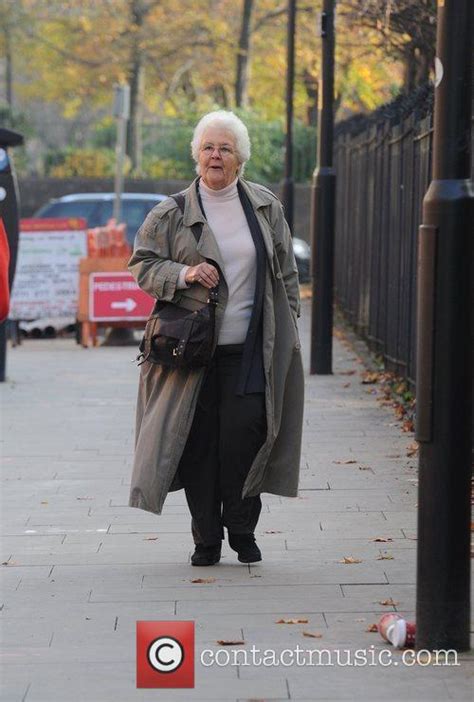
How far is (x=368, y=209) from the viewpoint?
1703 cm

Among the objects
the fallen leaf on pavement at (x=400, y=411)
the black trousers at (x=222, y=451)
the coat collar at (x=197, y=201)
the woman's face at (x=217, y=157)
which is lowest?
the fallen leaf on pavement at (x=400, y=411)

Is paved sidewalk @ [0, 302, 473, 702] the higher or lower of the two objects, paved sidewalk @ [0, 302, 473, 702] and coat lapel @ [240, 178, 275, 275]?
the lower

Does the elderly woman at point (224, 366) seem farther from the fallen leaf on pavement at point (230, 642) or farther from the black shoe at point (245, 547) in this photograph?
the fallen leaf on pavement at point (230, 642)

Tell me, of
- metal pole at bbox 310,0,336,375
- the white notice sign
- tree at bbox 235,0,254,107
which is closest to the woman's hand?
metal pole at bbox 310,0,336,375

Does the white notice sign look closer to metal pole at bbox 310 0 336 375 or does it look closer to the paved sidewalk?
metal pole at bbox 310 0 336 375

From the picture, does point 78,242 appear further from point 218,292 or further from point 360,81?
point 360,81

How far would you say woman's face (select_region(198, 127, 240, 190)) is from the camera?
6.77m

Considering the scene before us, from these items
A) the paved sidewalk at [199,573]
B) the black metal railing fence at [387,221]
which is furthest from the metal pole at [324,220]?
the paved sidewalk at [199,573]

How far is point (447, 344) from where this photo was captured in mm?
5297

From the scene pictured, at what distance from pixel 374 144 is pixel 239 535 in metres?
9.87

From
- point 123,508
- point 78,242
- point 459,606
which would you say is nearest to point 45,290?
point 78,242

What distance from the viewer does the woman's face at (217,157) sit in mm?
6768

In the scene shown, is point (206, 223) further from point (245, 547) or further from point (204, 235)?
point (245, 547)

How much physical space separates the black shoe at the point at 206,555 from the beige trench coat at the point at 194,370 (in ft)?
0.91
